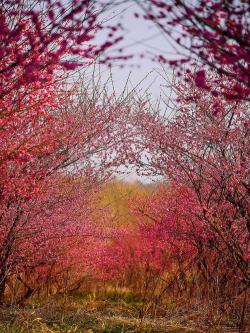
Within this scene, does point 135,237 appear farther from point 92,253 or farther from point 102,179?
point 102,179

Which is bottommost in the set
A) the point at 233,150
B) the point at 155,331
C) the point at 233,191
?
the point at 155,331

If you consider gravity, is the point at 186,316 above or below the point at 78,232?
below

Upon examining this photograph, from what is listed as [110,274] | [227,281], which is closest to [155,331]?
[227,281]

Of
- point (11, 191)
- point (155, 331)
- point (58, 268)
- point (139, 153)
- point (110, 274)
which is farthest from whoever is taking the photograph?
point (110, 274)

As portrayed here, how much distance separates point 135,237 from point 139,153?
296 inches

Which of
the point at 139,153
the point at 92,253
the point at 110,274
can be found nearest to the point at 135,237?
the point at 110,274

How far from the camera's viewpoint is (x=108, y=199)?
27703 mm

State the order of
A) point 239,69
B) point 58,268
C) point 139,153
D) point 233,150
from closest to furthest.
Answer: point 239,69
point 233,150
point 139,153
point 58,268

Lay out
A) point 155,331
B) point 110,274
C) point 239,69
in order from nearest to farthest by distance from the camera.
Result: point 239,69, point 155,331, point 110,274

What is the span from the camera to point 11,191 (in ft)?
34.7

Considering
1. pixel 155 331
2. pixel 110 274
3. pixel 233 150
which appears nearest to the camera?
pixel 155 331

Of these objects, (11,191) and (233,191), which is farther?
(11,191)

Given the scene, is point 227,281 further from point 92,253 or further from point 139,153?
point 92,253

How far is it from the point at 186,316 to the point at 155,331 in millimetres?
1353
